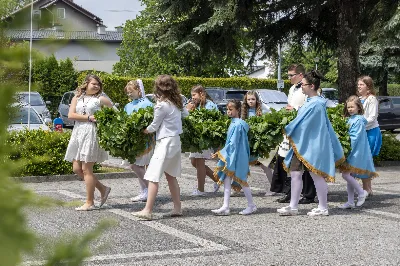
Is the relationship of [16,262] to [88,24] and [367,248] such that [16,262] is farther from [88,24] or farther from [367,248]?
[367,248]

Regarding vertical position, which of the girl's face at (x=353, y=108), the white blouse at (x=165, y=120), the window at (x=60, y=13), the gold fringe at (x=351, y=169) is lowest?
the gold fringe at (x=351, y=169)

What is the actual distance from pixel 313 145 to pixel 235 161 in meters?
0.99

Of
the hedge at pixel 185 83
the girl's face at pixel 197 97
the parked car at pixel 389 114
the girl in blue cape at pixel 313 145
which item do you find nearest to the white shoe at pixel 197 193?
the girl's face at pixel 197 97

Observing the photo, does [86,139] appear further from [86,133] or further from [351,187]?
[351,187]

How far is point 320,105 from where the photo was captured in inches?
365

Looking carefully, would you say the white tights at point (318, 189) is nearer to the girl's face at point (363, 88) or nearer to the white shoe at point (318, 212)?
the white shoe at point (318, 212)

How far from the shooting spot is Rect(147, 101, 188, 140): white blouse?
29.2ft

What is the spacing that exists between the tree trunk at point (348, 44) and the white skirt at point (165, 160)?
9.51 metres

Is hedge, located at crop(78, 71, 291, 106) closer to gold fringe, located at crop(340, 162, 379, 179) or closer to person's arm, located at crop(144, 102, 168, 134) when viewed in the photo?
gold fringe, located at crop(340, 162, 379, 179)

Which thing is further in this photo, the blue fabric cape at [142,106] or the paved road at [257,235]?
the blue fabric cape at [142,106]

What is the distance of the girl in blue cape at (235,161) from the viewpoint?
31.2ft

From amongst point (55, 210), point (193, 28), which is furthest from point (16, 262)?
point (193, 28)

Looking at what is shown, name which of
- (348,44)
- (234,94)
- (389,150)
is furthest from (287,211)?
(234,94)

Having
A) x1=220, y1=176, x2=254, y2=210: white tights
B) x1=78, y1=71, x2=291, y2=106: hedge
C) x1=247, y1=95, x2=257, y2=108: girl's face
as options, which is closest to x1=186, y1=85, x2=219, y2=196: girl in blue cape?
x1=247, y1=95, x2=257, y2=108: girl's face
